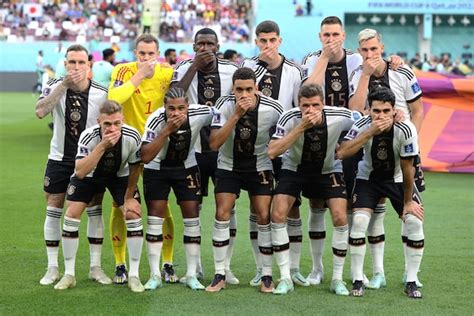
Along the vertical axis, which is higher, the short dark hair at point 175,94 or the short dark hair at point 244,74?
the short dark hair at point 244,74

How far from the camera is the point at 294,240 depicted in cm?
753

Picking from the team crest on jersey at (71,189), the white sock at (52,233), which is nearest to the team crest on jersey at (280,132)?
the team crest on jersey at (71,189)

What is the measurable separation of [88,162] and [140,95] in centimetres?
110

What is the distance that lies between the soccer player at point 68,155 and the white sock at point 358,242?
2.00 meters

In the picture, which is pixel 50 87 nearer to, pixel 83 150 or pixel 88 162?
pixel 83 150

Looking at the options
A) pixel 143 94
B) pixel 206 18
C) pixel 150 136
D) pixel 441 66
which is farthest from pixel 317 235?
pixel 206 18

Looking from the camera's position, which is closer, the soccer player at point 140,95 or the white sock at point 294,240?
the soccer player at point 140,95

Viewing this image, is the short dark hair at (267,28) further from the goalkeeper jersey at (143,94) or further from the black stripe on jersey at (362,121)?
the black stripe on jersey at (362,121)

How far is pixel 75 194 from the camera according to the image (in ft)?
23.4

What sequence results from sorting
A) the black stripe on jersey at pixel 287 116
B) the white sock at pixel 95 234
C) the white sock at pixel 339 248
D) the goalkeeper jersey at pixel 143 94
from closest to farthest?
the black stripe on jersey at pixel 287 116, the white sock at pixel 339 248, the white sock at pixel 95 234, the goalkeeper jersey at pixel 143 94

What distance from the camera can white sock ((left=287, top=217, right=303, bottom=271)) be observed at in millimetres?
7500

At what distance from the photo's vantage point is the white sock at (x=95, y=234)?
292 inches

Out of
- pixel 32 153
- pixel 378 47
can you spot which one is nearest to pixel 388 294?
pixel 378 47

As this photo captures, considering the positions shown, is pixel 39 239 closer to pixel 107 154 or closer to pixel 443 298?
pixel 107 154
